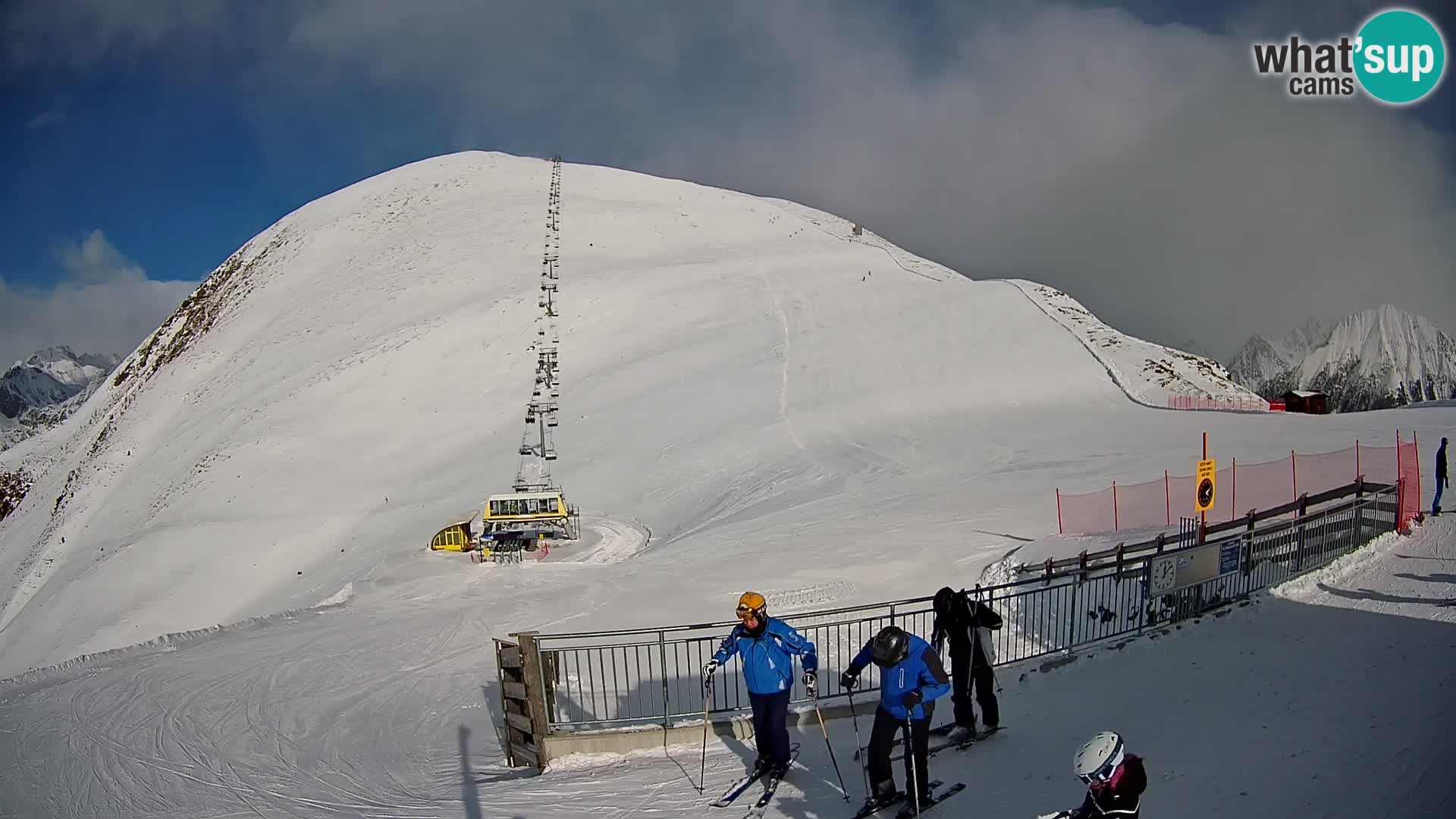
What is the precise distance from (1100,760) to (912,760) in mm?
2615

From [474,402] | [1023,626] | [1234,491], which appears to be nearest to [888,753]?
[1023,626]

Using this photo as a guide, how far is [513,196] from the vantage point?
69.7 metres

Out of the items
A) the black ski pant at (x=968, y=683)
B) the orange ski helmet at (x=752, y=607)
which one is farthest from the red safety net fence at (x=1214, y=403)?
the orange ski helmet at (x=752, y=607)

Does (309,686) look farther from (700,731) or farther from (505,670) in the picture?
(700,731)

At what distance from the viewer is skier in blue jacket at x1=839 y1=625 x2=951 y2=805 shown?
6.34 meters

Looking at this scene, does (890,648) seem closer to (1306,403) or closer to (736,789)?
(736,789)

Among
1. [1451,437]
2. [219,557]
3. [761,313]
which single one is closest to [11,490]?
[219,557]

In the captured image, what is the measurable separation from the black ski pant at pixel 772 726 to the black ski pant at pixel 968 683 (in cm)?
177

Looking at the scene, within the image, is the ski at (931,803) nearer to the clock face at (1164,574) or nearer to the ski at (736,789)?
the ski at (736,789)

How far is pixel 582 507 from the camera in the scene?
1293 inches

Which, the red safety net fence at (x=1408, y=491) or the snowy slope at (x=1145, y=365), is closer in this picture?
the red safety net fence at (x=1408, y=491)

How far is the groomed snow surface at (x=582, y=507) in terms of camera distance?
8.37m

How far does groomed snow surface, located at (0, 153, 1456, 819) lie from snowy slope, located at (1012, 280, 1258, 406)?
1.08m

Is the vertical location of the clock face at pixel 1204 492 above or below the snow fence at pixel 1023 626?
above
